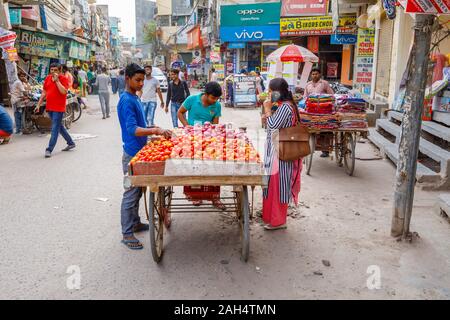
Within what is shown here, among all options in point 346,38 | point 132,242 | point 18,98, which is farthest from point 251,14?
point 132,242

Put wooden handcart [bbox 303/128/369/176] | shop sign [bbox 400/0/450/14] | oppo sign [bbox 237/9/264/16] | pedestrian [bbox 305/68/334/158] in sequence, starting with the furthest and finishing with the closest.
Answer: oppo sign [bbox 237/9/264/16] < pedestrian [bbox 305/68/334/158] < wooden handcart [bbox 303/128/369/176] < shop sign [bbox 400/0/450/14]

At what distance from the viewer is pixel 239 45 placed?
25.4 metres

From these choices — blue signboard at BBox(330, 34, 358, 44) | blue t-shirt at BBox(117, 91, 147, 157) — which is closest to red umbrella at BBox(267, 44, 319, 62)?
blue signboard at BBox(330, 34, 358, 44)

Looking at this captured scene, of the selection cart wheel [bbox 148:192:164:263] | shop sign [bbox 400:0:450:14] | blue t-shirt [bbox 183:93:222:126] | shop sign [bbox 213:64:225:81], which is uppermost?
shop sign [bbox 400:0:450:14]

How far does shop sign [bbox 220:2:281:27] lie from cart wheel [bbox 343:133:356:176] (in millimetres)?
17870

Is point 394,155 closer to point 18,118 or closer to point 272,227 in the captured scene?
point 272,227

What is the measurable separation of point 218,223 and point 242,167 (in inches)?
67.0

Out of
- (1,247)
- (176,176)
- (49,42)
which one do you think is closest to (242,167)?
(176,176)

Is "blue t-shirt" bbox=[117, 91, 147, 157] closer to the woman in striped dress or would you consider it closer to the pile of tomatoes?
the pile of tomatoes

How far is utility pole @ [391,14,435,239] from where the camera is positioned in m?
4.30

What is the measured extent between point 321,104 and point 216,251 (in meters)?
3.97

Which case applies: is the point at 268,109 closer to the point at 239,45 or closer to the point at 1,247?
the point at 1,247

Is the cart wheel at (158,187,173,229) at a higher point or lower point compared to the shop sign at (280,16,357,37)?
lower
